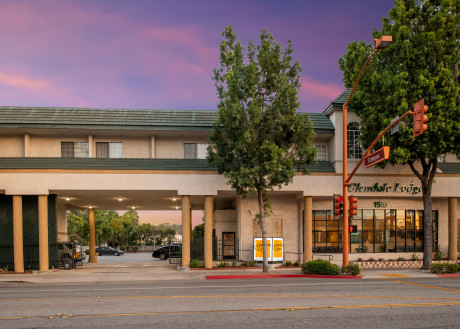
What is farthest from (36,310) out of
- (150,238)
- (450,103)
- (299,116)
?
(150,238)

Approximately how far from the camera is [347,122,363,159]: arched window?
2562cm

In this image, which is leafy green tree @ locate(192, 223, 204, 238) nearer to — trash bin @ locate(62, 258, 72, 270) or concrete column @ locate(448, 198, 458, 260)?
trash bin @ locate(62, 258, 72, 270)

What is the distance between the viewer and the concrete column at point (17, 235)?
22672 millimetres

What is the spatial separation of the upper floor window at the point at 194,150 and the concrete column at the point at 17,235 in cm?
1061

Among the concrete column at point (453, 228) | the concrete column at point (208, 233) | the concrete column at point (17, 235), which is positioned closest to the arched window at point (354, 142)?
the concrete column at point (453, 228)

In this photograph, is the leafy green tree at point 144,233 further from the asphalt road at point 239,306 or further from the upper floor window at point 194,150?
the asphalt road at point 239,306

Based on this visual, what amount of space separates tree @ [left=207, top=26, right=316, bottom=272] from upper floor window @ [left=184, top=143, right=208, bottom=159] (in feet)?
16.9

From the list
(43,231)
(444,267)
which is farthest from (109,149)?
(444,267)

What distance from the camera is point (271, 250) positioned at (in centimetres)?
2484

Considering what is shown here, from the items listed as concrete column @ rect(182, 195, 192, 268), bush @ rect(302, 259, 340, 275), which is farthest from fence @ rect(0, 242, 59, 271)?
bush @ rect(302, 259, 340, 275)

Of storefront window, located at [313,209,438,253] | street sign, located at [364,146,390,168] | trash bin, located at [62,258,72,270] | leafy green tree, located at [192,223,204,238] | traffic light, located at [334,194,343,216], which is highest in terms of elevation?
street sign, located at [364,146,390,168]

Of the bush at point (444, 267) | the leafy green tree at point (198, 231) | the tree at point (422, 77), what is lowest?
the leafy green tree at point (198, 231)

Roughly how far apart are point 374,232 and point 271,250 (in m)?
7.56

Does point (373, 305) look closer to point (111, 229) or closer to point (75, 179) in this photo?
point (75, 179)
